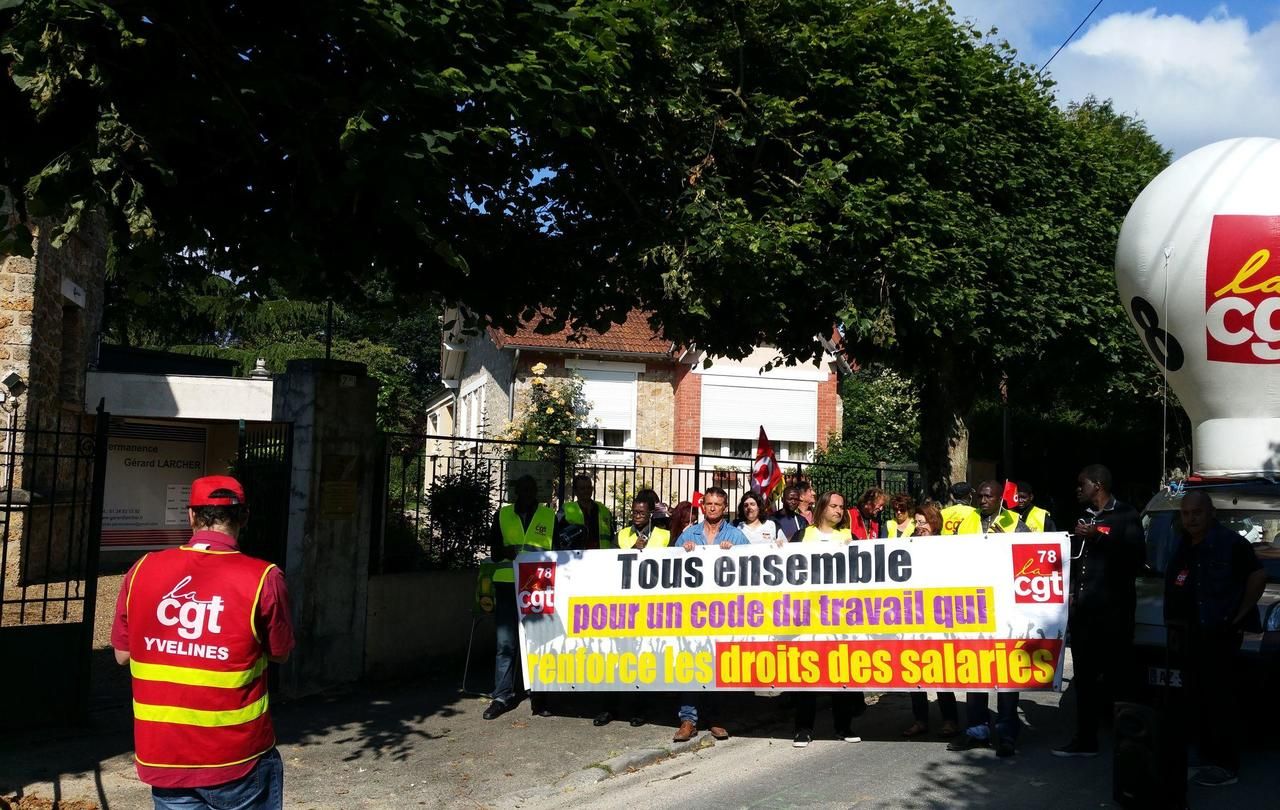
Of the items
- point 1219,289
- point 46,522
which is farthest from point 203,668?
point 46,522

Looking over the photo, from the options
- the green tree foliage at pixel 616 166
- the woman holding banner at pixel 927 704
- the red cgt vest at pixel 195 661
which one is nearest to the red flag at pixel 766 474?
the green tree foliage at pixel 616 166

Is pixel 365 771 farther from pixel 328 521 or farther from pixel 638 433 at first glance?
pixel 638 433

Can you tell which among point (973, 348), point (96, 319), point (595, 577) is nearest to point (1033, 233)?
point (973, 348)

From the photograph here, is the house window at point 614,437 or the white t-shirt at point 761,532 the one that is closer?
the white t-shirt at point 761,532

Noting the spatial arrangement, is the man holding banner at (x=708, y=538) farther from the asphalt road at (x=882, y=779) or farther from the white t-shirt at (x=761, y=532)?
the white t-shirt at (x=761, y=532)

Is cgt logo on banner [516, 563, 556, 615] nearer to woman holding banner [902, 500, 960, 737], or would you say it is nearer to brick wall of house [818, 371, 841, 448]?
woman holding banner [902, 500, 960, 737]

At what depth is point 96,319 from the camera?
19.2 metres

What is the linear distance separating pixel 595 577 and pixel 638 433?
21829 mm

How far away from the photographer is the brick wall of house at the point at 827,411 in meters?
32.4

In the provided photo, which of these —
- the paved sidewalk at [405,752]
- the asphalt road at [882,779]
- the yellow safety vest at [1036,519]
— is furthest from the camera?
the yellow safety vest at [1036,519]

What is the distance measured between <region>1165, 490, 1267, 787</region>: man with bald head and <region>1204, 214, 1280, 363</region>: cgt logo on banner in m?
4.63

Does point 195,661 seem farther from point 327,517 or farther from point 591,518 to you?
point 591,518

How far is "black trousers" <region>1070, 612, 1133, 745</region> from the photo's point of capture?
7074 millimetres

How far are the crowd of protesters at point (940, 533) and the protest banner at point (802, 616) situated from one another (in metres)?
0.22
